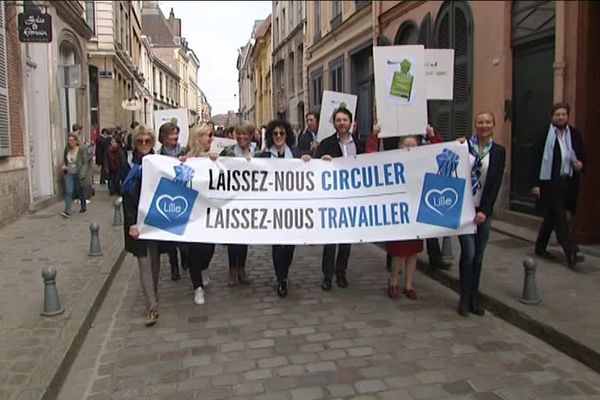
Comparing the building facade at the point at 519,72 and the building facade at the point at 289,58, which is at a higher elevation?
the building facade at the point at 289,58

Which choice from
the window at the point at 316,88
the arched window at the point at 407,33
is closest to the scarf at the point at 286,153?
the arched window at the point at 407,33

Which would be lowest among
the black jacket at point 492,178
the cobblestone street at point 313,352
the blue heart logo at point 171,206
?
the cobblestone street at point 313,352

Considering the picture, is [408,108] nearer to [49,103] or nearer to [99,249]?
[99,249]

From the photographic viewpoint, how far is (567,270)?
22.1 feet

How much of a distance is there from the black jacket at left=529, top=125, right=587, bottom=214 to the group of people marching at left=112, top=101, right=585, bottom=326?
41 millimetres

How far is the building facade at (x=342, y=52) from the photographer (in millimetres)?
18312

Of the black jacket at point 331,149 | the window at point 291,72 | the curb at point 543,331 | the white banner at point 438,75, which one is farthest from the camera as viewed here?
the window at point 291,72

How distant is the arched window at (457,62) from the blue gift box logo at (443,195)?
5.58 metres

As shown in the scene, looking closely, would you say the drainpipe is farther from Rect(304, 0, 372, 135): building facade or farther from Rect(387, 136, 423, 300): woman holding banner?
Rect(304, 0, 372, 135): building facade

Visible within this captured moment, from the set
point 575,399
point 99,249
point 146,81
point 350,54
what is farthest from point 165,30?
point 575,399

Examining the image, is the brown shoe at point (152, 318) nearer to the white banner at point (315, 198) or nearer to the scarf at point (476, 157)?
the white banner at point (315, 198)

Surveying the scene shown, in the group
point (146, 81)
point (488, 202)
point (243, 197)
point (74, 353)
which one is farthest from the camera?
point (146, 81)

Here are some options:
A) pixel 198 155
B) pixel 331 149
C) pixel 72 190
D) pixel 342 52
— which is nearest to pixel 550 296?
pixel 331 149

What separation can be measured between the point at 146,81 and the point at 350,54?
112ft
